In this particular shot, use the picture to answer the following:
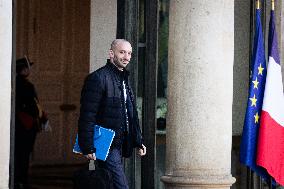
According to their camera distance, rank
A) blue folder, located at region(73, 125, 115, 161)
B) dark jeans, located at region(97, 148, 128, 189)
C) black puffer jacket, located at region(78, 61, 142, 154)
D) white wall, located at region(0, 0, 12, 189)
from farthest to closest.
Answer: dark jeans, located at region(97, 148, 128, 189) → blue folder, located at region(73, 125, 115, 161) → black puffer jacket, located at region(78, 61, 142, 154) → white wall, located at region(0, 0, 12, 189)

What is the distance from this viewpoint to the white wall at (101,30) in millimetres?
12125

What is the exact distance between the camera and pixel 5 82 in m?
8.40

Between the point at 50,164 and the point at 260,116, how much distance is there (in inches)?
198

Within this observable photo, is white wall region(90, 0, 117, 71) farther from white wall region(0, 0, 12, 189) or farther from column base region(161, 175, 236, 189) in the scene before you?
white wall region(0, 0, 12, 189)

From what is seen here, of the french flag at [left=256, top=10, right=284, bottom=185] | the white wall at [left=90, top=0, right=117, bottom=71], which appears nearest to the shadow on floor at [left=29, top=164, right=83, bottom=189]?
the white wall at [left=90, top=0, right=117, bottom=71]

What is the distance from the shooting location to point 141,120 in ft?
36.3

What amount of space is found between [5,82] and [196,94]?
2.42 m

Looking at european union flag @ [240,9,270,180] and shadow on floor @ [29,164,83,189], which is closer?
european union flag @ [240,9,270,180]

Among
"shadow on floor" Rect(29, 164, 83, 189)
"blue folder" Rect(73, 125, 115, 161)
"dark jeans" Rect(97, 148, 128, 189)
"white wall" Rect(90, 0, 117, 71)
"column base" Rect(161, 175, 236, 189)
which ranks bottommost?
"shadow on floor" Rect(29, 164, 83, 189)

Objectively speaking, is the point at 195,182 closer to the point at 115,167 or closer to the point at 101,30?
the point at 115,167

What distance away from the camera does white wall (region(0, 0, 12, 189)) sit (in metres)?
8.39

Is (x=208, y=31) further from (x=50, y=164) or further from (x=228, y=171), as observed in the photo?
(x=50, y=164)

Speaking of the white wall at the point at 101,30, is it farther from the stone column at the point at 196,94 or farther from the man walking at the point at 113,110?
the man walking at the point at 113,110

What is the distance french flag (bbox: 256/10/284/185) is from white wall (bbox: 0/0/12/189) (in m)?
3.59
